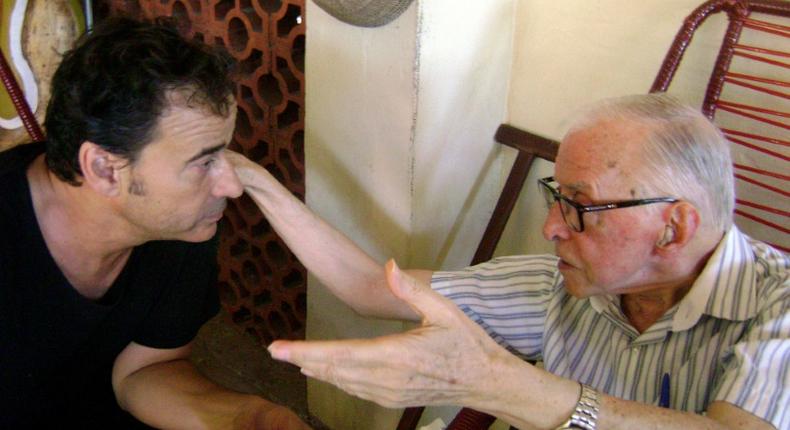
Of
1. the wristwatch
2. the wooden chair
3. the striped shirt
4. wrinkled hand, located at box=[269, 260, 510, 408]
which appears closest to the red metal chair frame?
the wooden chair

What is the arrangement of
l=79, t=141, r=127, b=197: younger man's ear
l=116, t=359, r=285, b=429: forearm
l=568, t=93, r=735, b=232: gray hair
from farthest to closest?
l=116, t=359, r=285, b=429: forearm, l=79, t=141, r=127, b=197: younger man's ear, l=568, t=93, r=735, b=232: gray hair

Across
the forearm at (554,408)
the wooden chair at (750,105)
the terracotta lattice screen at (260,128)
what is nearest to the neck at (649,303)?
the forearm at (554,408)

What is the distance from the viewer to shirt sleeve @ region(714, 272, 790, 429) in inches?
41.8

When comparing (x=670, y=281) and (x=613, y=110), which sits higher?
(x=613, y=110)

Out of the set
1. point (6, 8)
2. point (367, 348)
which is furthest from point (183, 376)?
point (6, 8)

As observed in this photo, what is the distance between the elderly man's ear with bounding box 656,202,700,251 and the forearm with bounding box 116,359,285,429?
0.81m

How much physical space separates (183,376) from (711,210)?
3.59 feet

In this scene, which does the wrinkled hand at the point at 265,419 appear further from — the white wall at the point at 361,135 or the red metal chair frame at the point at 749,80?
the red metal chair frame at the point at 749,80

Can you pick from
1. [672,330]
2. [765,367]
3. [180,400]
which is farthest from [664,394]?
[180,400]

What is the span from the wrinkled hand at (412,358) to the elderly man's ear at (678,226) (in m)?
0.36

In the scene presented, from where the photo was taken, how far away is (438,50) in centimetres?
170

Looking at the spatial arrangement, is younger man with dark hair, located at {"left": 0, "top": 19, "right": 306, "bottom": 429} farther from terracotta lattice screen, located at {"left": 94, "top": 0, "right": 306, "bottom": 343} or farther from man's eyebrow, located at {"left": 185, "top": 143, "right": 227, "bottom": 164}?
terracotta lattice screen, located at {"left": 94, "top": 0, "right": 306, "bottom": 343}

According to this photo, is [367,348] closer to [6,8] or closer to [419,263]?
[419,263]

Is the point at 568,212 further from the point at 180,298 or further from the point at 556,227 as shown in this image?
the point at 180,298
